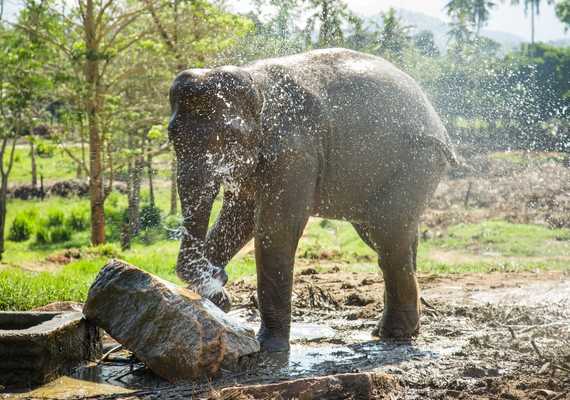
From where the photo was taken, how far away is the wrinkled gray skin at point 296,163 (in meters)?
5.29

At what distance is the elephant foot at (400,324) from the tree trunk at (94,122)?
9.95 m

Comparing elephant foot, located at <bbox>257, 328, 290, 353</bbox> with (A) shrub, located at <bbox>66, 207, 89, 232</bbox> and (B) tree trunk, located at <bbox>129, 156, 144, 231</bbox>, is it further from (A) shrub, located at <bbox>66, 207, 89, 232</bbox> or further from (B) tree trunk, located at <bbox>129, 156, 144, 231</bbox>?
(A) shrub, located at <bbox>66, 207, 89, 232</bbox>

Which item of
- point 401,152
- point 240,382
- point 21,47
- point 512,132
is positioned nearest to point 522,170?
point 512,132

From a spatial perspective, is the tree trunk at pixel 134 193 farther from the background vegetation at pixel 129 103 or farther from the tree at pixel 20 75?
the tree at pixel 20 75

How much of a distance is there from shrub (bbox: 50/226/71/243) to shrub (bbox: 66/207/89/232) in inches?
21.2

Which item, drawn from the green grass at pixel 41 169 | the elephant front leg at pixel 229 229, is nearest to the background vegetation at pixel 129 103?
the elephant front leg at pixel 229 229

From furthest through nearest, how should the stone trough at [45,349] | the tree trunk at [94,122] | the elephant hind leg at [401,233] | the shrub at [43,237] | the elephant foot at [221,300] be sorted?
the shrub at [43,237] < the tree trunk at [94,122] < the elephant hind leg at [401,233] < the elephant foot at [221,300] < the stone trough at [45,349]

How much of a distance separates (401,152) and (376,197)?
0.41 metres

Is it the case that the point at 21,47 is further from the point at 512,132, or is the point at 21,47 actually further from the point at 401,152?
the point at 512,132

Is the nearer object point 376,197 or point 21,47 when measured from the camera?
point 376,197

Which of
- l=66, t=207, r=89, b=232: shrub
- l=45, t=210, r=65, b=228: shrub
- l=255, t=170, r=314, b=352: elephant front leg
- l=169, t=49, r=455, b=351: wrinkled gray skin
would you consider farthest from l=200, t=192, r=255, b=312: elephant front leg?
l=45, t=210, r=65, b=228: shrub

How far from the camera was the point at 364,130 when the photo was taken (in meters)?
6.29

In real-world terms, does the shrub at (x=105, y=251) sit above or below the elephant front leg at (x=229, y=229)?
below

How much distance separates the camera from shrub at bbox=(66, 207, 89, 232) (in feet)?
70.9
